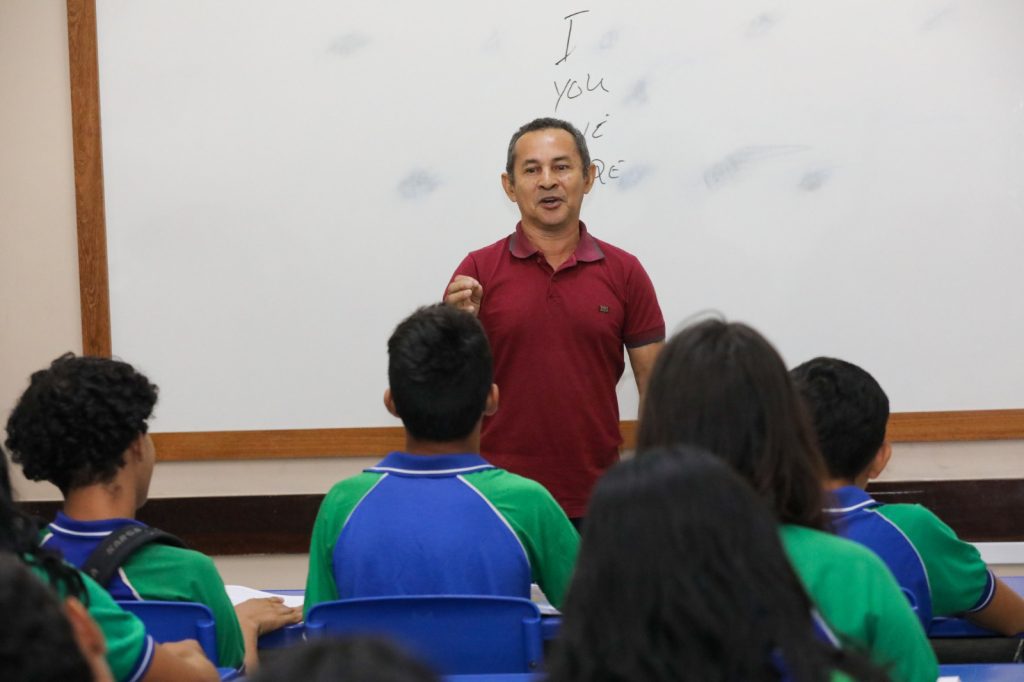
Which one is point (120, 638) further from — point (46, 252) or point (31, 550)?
point (46, 252)

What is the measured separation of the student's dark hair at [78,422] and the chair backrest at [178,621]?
30 centimetres

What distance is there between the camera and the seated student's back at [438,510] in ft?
6.05

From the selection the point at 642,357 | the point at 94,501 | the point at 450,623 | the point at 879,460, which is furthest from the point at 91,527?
the point at 642,357

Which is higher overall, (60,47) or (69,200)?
(60,47)

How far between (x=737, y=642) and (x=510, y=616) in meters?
0.87

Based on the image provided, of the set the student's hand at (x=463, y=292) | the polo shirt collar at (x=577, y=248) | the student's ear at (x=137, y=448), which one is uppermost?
the polo shirt collar at (x=577, y=248)

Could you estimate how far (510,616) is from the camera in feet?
5.53

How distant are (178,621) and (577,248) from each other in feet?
5.52

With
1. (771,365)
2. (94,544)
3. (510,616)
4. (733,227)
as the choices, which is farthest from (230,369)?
(771,365)

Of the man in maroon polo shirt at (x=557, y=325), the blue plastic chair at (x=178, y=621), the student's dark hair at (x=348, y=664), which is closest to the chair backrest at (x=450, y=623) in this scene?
the blue plastic chair at (x=178, y=621)

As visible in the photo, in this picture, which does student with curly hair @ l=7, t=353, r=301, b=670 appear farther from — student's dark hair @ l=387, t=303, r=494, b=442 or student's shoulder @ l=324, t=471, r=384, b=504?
student's dark hair @ l=387, t=303, r=494, b=442

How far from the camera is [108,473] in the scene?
6.26 ft

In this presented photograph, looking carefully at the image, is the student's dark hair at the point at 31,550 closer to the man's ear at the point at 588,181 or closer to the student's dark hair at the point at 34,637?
the student's dark hair at the point at 34,637

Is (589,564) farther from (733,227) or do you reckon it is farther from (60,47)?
(60,47)
